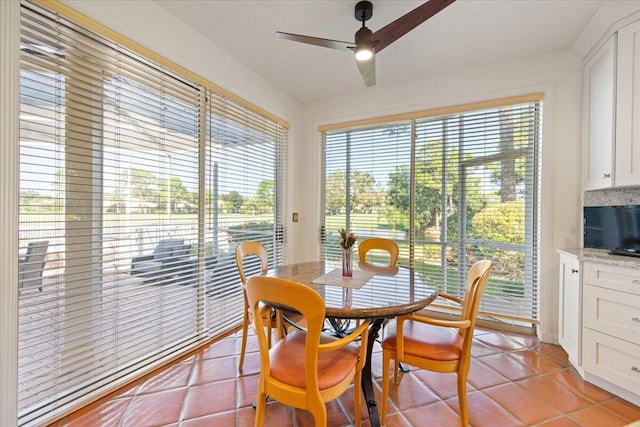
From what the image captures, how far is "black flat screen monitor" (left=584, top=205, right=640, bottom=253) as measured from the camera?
6.90ft

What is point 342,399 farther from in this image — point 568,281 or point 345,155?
point 345,155

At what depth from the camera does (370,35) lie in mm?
1786

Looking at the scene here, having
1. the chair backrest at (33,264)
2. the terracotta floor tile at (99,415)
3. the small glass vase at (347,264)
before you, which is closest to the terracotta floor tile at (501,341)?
the small glass vase at (347,264)

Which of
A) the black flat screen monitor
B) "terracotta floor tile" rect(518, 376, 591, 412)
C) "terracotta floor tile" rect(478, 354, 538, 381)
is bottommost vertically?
"terracotta floor tile" rect(518, 376, 591, 412)

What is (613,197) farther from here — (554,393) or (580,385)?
(554,393)

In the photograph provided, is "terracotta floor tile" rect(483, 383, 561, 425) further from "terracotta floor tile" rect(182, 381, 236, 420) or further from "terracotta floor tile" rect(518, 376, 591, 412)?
"terracotta floor tile" rect(182, 381, 236, 420)

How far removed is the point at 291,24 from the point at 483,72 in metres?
2.02

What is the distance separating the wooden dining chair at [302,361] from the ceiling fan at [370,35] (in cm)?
155

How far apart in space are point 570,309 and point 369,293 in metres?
1.81

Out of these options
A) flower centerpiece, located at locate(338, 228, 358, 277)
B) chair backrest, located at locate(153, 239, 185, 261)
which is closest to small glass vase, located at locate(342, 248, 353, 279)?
flower centerpiece, located at locate(338, 228, 358, 277)

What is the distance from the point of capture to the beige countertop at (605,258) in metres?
1.78

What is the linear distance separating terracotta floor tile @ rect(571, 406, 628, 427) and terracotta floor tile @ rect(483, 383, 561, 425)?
0.36 feet

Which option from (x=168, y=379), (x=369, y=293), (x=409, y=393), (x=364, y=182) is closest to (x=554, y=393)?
(x=409, y=393)

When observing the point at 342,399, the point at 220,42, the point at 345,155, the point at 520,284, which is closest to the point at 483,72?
the point at 345,155
